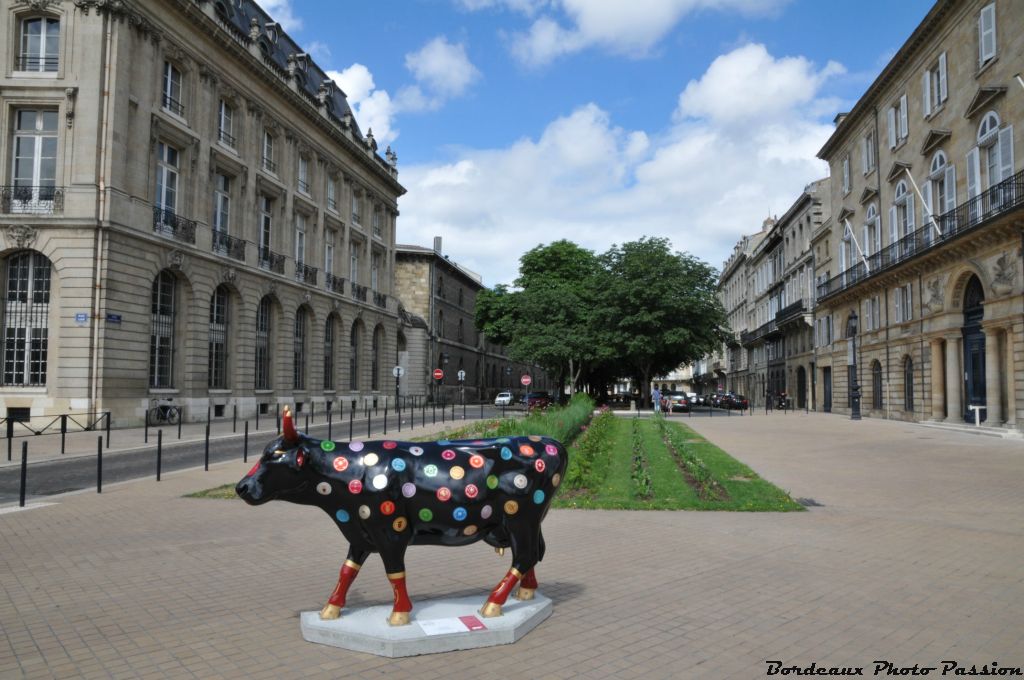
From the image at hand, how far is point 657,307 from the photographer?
45.9 m

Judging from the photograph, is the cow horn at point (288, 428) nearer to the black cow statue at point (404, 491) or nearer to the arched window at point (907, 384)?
the black cow statue at point (404, 491)

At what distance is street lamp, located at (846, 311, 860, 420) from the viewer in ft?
125

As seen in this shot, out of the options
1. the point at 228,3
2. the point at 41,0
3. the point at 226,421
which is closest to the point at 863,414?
the point at 226,421

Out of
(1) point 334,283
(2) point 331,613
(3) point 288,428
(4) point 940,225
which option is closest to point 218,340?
(1) point 334,283

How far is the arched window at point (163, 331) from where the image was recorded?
2919 centimetres

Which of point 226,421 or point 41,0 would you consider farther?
point 226,421

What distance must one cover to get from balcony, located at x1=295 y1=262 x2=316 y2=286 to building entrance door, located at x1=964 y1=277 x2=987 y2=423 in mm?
32112

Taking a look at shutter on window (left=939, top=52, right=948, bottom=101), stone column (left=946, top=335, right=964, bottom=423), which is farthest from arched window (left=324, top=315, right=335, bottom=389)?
shutter on window (left=939, top=52, right=948, bottom=101)

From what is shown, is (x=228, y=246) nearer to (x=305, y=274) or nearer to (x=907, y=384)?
(x=305, y=274)

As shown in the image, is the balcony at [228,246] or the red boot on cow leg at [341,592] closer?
the red boot on cow leg at [341,592]

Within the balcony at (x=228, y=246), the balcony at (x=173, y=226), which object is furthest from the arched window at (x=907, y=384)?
the balcony at (x=173, y=226)

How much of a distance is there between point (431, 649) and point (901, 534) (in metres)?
6.74

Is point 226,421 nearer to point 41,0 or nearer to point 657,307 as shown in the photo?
point 41,0

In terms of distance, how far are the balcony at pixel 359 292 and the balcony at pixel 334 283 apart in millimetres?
1816
